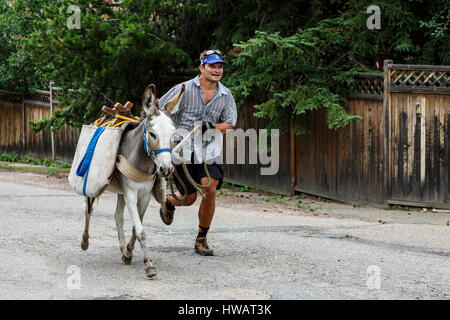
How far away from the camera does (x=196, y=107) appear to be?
866cm

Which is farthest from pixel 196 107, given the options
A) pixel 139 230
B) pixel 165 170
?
pixel 139 230

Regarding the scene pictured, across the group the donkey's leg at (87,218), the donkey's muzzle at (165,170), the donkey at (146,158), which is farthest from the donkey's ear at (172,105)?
the donkey's leg at (87,218)

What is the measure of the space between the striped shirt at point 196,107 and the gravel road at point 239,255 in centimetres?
156

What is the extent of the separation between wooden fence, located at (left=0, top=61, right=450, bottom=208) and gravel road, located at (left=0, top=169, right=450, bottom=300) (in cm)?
50

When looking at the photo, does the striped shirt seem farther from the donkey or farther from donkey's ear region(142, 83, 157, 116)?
donkey's ear region(142, 83, 157, 116)

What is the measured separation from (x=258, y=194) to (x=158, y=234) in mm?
5693

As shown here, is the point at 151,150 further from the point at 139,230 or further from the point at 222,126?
the point at 222,126

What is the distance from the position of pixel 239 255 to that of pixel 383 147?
17.1ft

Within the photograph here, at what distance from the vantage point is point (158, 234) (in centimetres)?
1034

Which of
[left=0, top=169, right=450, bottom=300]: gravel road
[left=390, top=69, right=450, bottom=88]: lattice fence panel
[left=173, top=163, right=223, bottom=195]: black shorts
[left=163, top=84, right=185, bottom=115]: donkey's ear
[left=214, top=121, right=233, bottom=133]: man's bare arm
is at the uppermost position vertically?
[left=390, top=69, right=450, bottom=88]: lattice fence panel

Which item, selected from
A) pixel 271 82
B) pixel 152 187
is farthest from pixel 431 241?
pixel 271 82

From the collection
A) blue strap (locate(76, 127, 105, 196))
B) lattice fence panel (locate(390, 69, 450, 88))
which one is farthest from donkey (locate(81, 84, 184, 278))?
lattice fence panel (locate(390, 69, 450, 88))

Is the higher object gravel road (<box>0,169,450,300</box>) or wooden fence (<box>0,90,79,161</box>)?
wooden fence (<box>0,90,79,161</box>)

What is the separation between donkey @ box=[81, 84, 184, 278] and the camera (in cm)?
745
